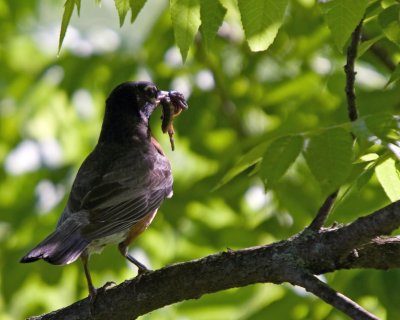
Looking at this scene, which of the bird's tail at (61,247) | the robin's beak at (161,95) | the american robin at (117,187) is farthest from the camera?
the robin's beak at (161,95)

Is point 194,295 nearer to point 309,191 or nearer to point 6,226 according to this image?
point 309,191

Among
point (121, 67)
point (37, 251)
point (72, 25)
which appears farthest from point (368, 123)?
point (72, 25)

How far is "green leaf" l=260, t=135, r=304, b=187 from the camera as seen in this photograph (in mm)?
3270

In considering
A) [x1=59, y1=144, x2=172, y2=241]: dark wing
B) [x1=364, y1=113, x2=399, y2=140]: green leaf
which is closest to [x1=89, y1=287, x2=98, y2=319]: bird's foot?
[x1=59, y1=144, x2=172, y2=241]: dark wing

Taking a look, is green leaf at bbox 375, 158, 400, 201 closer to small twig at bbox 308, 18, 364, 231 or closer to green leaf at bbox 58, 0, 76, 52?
small twig at bbox 308, 18, 364, 231

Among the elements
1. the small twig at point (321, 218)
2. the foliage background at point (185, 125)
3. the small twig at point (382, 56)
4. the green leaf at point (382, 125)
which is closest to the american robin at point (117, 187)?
the foliage background at point (185, 125)

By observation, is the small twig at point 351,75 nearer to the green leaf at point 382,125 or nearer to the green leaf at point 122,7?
the green leaf at point 382,125

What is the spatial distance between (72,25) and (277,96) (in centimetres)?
223

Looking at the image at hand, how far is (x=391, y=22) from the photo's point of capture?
12.2 feet

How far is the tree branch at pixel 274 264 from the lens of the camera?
3375mm

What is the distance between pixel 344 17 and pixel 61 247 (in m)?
2.37

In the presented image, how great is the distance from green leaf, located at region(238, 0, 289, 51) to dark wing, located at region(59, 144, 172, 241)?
85.8 inches

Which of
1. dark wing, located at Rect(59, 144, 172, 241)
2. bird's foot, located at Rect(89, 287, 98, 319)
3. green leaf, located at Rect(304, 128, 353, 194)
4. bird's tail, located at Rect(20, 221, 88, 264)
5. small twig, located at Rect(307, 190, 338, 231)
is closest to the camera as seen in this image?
green leaf, located at Rect(304, 128, 353, 194)

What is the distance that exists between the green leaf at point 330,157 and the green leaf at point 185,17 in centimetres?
73
